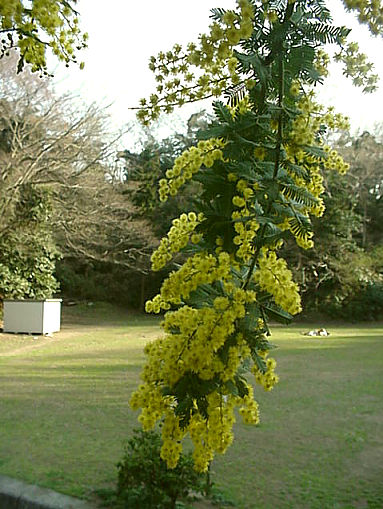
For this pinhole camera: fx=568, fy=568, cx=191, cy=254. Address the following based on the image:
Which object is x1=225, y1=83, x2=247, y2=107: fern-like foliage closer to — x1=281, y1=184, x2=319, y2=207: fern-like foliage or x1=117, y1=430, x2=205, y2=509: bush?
x1=281, y1=184, x2=319, y2=207: fern-like foliage

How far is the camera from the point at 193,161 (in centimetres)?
155

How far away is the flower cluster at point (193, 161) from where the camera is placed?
153 cm

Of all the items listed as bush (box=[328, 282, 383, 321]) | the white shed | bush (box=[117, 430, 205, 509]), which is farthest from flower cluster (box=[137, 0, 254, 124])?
bush (box=[328, 282, 383, 321])

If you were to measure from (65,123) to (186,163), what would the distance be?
12650mm

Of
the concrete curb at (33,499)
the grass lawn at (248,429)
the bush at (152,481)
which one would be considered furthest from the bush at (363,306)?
the concrete curb at (33,499)

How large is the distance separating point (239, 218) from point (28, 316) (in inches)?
471

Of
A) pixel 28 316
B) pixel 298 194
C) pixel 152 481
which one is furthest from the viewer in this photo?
pixel 28 316

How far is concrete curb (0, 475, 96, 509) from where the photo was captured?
299 centimetres

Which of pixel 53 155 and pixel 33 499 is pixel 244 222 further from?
pixel 53 155

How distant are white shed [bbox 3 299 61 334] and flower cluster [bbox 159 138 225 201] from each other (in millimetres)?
11525

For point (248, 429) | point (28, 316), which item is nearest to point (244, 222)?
point (248, 429)

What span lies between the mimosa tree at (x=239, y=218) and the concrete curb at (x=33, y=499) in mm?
1735

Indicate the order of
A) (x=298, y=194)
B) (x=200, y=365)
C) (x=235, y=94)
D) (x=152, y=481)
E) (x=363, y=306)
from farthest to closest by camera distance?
1. (x=363, y=306)
2. (x=152, y=481)
3. (x=235, y=94)
4. (x=298, y=194)
5. (x=200, y=365)

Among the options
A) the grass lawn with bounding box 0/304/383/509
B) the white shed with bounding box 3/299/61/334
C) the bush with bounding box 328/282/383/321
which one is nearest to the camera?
the grass lawn with bounding box 0/304/383/509
